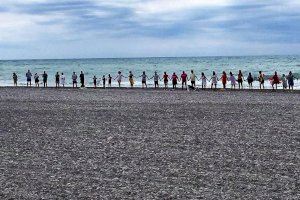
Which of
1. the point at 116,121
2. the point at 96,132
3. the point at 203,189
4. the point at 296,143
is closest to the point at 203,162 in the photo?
the point at 203,189

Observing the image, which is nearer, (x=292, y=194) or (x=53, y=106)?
(x=292, y=194)

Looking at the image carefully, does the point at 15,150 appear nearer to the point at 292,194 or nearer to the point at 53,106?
the point at 292,194

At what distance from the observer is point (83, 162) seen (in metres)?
12.8

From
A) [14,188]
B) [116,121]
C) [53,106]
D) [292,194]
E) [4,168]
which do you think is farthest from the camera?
[53,106]

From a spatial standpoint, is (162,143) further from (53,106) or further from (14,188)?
(53,106)

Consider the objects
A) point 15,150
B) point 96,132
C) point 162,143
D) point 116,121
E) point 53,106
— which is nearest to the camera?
point 15,150

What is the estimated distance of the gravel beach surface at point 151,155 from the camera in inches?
394

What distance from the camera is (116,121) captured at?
21484mm

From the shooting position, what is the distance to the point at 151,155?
13.5 meters

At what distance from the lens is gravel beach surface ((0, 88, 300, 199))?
394 inches

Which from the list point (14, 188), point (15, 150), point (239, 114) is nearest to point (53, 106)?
point (239, 114)

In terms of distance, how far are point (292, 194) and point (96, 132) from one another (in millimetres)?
9842

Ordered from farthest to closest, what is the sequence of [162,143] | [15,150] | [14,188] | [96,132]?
[96,132], [162,143], [15,150], [14,188]

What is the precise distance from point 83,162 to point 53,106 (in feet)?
56.0
